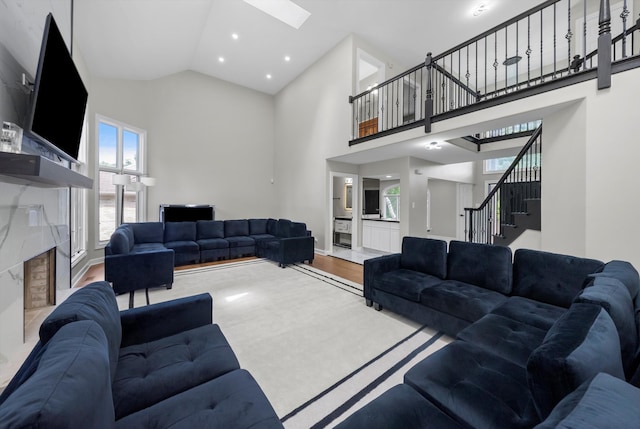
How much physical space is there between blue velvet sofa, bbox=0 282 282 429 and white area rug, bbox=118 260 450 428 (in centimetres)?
61

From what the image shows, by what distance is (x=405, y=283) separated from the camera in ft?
9.02

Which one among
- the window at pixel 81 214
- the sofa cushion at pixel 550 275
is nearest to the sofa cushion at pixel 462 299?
the sofa cushion at pixel 550 275

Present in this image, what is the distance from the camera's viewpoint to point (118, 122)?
5578mm

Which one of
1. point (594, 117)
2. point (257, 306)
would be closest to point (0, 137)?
point (257, 306)

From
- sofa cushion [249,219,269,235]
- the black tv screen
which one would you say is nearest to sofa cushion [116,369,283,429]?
the black tv screen

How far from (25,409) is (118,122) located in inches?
267

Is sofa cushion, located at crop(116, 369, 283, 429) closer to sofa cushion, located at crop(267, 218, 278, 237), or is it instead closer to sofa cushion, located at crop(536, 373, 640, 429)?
sofa cushion, located at crop(536, 373, 640, 429)

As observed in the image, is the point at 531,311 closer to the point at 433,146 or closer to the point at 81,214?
the point at 433,146

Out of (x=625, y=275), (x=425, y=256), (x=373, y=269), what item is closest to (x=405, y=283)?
(x=373, y=269)

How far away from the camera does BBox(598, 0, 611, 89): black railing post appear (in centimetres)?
262

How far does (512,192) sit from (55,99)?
629 cm

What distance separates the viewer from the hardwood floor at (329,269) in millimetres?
4266

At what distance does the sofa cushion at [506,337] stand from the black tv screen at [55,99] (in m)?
3.55

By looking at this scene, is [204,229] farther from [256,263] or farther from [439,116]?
[439,116]
